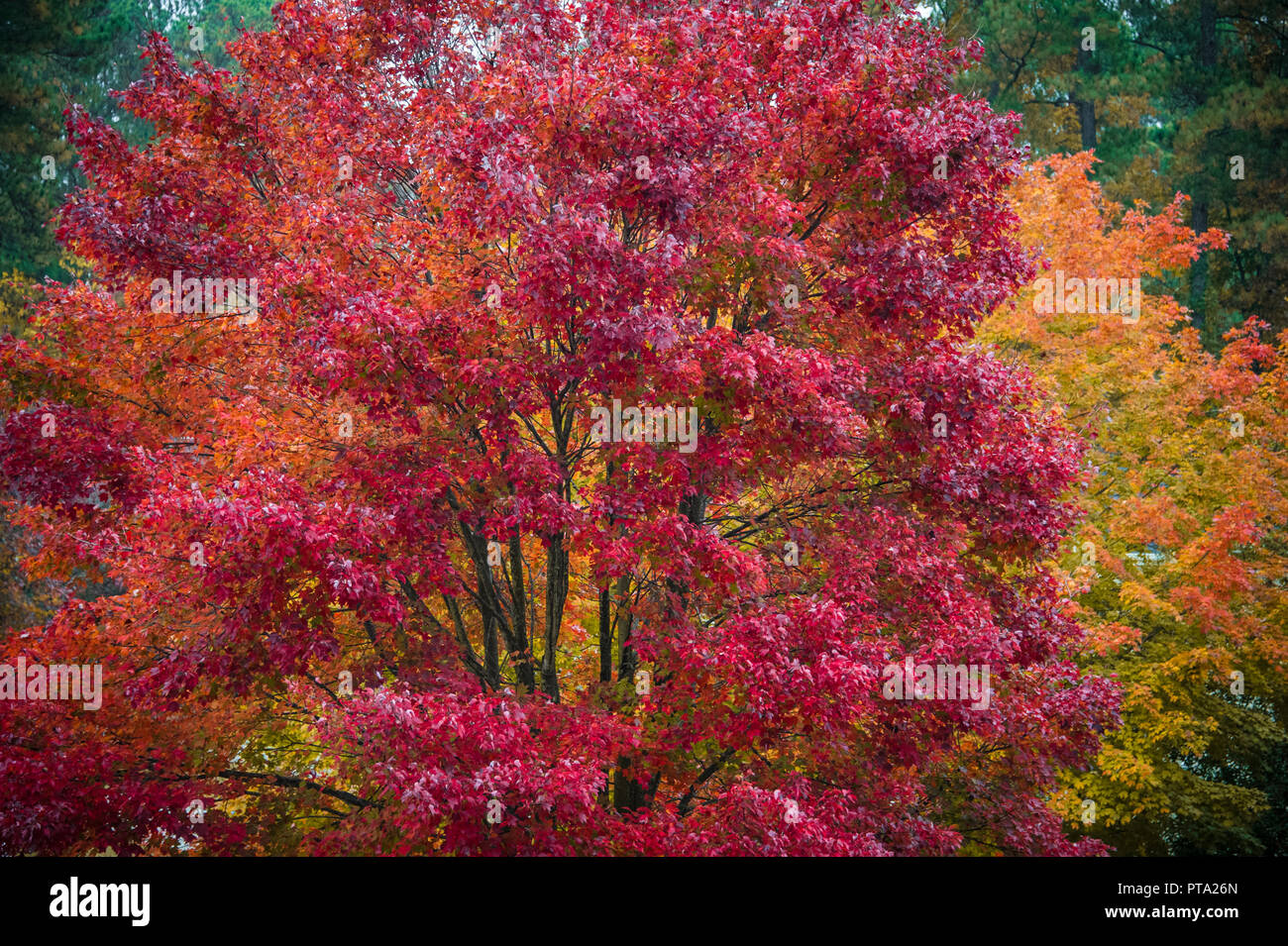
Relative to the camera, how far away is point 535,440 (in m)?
10.6

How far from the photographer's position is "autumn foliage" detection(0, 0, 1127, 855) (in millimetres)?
8156

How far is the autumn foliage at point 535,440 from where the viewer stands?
8.16m

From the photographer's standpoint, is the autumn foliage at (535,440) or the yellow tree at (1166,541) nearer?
the autumn foliage at (535,440)

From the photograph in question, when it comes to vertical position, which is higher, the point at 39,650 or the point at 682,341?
the point at 682,341

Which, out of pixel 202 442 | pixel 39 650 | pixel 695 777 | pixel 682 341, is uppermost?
pixel 682 341

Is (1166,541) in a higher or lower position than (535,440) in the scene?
lower

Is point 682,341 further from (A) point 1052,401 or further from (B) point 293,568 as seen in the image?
(A) point 1052,401

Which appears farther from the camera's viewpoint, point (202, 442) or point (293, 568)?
point (202, 442)

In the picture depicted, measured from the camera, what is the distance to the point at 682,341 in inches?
347

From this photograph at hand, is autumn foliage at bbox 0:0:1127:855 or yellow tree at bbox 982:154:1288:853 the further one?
yellow tree at bbox 982:154:1288:853
